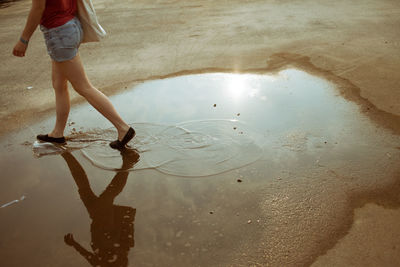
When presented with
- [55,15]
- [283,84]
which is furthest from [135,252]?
[283,84]

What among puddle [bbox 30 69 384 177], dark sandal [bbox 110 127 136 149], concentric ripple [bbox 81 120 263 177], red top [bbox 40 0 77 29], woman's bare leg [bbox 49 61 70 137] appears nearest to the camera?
red top [bbox 40 0 77 29]


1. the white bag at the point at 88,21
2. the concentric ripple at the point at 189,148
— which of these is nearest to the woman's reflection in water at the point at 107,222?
the concentric ripple at the point at 189,148

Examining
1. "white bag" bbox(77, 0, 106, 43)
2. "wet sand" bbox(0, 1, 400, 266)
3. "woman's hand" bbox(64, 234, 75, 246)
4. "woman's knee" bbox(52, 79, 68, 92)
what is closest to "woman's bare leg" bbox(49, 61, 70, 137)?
"woman's knee" bbox(52, 79, 68, 92)

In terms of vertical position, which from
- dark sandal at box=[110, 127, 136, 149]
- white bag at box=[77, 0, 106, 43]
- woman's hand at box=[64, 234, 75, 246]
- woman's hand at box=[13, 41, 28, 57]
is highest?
white bag at box=[77, 0, 106, 43]

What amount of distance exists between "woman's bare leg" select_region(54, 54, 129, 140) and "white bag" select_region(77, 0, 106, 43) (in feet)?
0.74

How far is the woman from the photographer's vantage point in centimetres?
308

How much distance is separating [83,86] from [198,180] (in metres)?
1.40

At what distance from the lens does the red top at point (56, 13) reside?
3079 mm

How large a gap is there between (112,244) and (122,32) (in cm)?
633

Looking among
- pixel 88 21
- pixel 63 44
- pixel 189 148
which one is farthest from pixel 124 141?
pixel 88 21

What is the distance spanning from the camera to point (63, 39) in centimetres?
316

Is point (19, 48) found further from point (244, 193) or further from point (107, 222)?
point (244, 193)

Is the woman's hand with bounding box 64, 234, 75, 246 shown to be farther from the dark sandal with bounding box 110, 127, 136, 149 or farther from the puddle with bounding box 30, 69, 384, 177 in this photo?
the dark sandal with bounding box 110, 127, 136, 149

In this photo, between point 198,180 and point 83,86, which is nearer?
point 198,180
